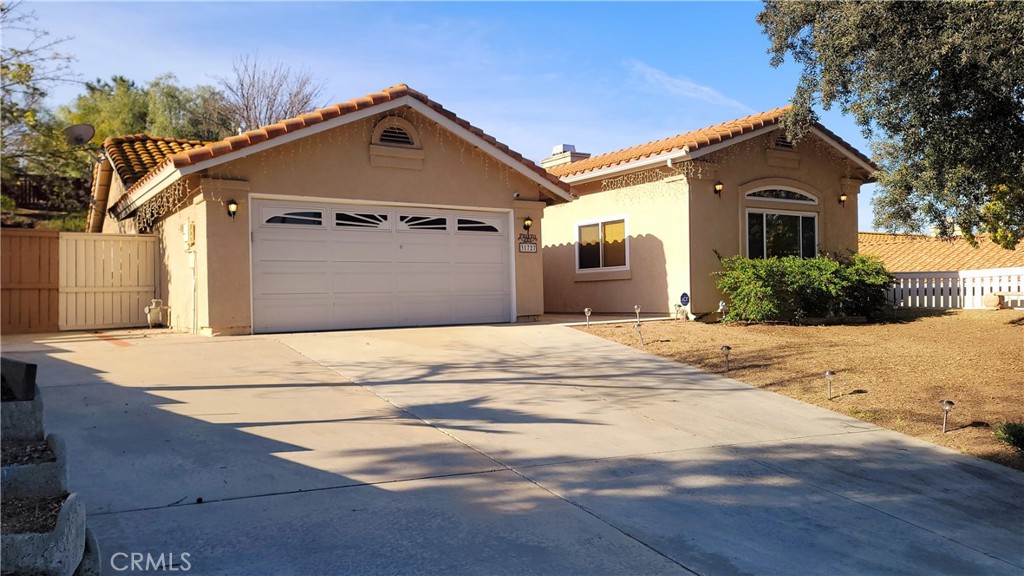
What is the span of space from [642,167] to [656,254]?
1.82 metres

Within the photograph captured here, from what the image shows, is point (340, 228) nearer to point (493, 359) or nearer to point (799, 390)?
point (493, 359)

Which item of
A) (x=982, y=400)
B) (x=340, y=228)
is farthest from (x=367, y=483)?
(x=340, y=228)

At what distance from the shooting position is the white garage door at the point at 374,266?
1203 centimetres

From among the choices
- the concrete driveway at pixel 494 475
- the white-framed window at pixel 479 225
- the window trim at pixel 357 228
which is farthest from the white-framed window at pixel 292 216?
the concrete driveway at pixel 494 475

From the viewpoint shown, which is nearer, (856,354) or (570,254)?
(856,354)

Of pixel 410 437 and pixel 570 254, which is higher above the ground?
pixel 570 254

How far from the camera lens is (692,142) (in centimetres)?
1448

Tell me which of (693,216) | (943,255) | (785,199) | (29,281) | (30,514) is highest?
(785,199)

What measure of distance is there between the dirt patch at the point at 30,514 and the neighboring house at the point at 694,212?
12849mm

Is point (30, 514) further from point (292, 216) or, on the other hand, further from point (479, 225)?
point (479, 225)

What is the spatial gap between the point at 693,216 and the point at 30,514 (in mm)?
13295

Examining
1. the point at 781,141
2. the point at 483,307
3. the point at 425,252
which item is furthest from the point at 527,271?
the point at 781,141

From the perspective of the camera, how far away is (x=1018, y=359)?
10328 millimetres

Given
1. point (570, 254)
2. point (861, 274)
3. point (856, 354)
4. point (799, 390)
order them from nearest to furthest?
point (799, 390) → point (856, 354) → point (861, 274) → point (570, 254)
